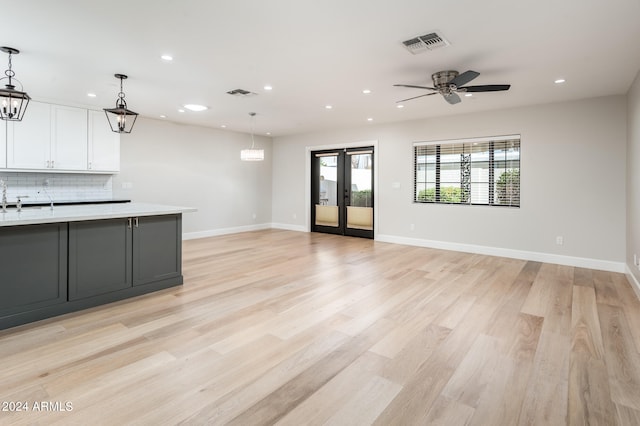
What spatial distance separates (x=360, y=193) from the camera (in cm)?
808

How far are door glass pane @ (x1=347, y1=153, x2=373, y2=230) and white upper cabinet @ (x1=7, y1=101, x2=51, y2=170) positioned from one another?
5898mm

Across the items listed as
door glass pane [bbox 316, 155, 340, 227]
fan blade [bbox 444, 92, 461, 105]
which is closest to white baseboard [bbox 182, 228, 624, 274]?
door glass pane [bbox 316, 155, 340, 227]

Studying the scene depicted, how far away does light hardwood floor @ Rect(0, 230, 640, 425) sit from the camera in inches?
73.7

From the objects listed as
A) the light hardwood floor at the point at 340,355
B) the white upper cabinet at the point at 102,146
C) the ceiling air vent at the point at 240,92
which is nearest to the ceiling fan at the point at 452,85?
the ceiling air vent at the point at 240,92

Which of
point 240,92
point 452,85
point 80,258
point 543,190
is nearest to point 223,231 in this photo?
point 240,92

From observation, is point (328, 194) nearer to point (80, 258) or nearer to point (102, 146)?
point (102, 146)

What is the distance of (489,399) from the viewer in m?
1.98

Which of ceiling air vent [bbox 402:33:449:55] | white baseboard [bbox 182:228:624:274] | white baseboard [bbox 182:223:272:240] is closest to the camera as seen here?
ceiling air vent [bbox 402:33:449:55]

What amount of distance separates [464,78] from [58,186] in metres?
6.82

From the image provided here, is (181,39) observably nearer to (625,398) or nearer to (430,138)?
(625,398)

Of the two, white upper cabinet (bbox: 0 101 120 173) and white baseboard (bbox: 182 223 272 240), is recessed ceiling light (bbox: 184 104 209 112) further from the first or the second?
white baseboard (bbox: 182 223 272 240)

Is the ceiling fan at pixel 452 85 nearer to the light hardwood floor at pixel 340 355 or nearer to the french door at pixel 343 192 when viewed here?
the light hardwood floor at pixel 340 355

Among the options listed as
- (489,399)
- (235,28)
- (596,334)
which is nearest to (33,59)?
(235,28)

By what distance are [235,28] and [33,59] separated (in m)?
2.55
